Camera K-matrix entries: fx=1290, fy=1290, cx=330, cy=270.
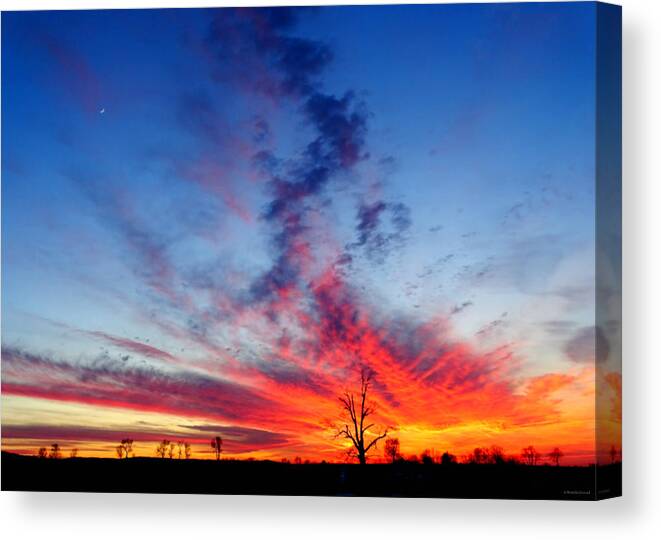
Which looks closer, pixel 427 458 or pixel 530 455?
pixel 530 455

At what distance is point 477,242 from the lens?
795 cm

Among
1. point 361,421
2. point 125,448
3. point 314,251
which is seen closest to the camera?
point 361,421

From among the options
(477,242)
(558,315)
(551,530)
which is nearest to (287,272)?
(477,242)

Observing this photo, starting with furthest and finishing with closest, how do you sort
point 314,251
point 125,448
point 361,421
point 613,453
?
point 125,448 → point 314,251 → point 361,421 → point 613,453

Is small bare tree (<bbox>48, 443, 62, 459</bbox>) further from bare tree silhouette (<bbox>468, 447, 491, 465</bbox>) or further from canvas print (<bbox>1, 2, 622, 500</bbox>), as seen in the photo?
bare tree silhouette (<bbox>468, 447, 491, 465</bbox>)

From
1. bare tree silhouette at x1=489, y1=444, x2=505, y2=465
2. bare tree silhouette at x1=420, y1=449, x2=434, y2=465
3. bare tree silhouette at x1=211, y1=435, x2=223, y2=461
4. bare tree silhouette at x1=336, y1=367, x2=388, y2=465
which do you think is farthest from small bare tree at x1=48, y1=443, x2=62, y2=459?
bare tree silhouette at x1=489, y1=444, x2=505, y2=465

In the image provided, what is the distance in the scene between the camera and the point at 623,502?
7809 mm

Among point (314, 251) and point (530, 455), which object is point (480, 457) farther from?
point (314, 251)

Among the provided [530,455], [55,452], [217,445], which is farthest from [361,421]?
[55,452]

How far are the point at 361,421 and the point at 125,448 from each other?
5.00 feet

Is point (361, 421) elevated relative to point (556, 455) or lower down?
elevated

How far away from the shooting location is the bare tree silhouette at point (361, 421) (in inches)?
316

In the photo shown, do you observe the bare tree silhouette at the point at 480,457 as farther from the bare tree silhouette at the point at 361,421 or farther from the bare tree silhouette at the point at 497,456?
the bare tree silhouette at the point at 361,421

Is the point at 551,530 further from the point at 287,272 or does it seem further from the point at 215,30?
the point at 215,30
